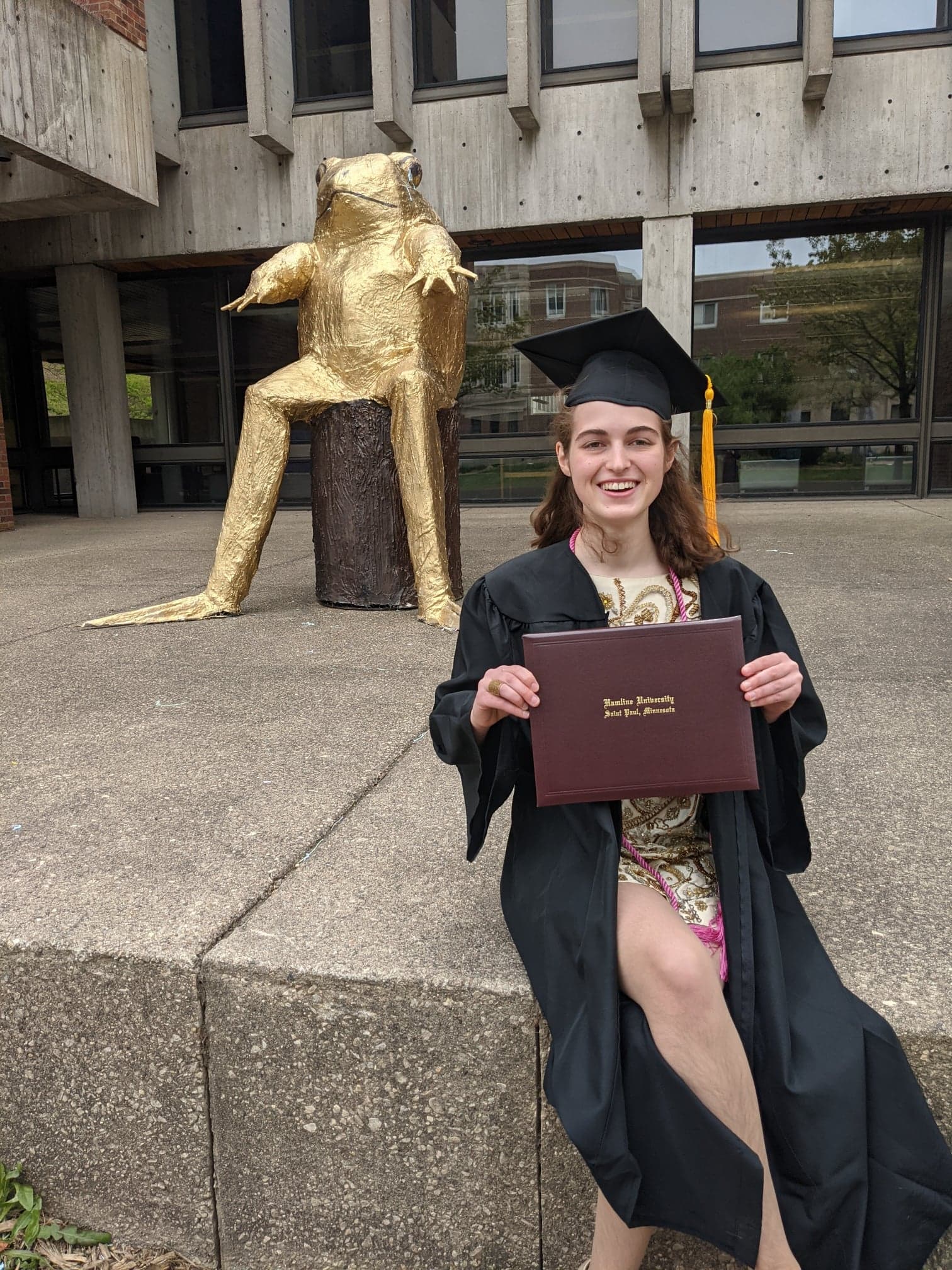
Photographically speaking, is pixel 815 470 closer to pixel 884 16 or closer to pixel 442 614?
pixel 884 16

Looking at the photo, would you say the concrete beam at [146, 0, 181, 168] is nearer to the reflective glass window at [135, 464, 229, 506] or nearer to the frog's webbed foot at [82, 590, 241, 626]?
the reflective glass window at [135, 464, 229, 506]

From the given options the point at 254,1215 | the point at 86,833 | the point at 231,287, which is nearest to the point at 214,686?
the point at 86,833

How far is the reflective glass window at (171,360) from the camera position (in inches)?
478

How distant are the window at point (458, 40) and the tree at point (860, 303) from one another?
3602 mm

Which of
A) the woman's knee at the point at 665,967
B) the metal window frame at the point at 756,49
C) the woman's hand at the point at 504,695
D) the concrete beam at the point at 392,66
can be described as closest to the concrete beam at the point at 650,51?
the metal window frame at the point at 756,49

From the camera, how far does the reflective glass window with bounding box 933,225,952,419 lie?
1035 cm

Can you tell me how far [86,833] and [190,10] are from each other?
11219mm

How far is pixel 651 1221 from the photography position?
1408 mm

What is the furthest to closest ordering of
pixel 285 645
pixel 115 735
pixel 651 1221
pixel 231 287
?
pixel 231 287, pixel 285 645, pixel 115 735, pixel 651 1221

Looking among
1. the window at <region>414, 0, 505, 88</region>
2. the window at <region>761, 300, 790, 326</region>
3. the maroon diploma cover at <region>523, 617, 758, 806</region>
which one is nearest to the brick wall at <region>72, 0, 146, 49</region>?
the window at <region>414, 0, 505, 88</region>

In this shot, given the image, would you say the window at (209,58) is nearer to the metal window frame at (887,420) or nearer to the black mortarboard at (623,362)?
the metal window frame at (887,420)

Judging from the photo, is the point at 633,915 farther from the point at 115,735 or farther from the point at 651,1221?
the point at 115,735

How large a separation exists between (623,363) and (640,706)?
65 centimetres

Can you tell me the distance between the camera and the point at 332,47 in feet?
33.9
